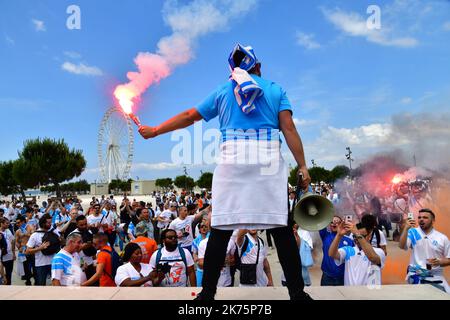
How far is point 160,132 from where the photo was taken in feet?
9.67

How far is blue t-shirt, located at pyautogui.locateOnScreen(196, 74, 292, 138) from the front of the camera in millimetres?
2646

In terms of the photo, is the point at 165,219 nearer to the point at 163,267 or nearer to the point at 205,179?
the point at 163,267

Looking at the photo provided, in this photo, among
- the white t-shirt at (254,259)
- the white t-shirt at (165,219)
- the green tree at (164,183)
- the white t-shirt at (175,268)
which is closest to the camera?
the white t-shirt at (254,259)

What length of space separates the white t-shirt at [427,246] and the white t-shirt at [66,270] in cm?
462

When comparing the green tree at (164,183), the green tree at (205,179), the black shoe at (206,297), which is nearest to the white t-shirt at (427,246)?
the black shoe at (206,297)

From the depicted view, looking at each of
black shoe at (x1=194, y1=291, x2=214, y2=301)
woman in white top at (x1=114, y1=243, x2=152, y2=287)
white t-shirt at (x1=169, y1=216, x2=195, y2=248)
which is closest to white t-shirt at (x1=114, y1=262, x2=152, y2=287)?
woman in white top at (x1=114, y1=243, x2=152, y2=287)

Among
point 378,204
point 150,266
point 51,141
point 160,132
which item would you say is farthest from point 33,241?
point 51,141

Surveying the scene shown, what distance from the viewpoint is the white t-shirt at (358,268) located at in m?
4.27

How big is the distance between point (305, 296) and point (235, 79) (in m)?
1.63

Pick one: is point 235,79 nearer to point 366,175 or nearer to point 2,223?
point 2,223

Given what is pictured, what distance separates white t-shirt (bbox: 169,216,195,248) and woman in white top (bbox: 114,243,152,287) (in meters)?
3.31

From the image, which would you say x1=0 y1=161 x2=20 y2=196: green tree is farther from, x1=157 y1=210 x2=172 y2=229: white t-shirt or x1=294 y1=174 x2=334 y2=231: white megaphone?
x1=294 y1=174 x2=334 y2=231: white megaphone

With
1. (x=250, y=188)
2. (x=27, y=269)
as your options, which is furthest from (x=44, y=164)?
(x=250, y=188)

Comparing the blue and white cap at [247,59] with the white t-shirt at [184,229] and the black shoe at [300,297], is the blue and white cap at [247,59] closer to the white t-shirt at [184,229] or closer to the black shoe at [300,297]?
the black shoe at [300,297]
